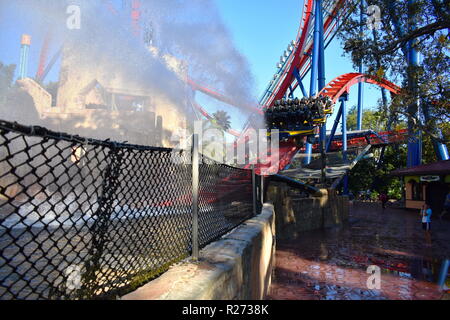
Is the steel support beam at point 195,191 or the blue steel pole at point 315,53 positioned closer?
the steel support beam at point 195,191

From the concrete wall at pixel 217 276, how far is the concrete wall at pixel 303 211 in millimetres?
6455

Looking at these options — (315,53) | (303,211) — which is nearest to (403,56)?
(303,211)

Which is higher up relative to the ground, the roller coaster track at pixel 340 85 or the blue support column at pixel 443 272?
the roller coaster track at pixel 340 85

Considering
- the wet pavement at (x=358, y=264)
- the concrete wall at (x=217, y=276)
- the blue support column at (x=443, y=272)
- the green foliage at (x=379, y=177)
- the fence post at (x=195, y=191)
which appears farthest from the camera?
the green foliage at (x=379, y=177)

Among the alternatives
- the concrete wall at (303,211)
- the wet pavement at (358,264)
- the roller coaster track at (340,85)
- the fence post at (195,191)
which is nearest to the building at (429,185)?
the concrete wall at (303,211)

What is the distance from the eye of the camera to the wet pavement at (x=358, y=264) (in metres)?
4.61

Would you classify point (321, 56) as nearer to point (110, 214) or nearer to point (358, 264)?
point (358, 264)

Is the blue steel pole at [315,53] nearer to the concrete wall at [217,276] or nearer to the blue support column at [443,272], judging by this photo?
the blue support column at [443,272]

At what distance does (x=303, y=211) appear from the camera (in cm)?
1077

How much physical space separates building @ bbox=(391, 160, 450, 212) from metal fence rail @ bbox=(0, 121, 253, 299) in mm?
15817

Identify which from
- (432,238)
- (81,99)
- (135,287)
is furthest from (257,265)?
(81,99)

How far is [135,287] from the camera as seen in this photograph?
5.41 feet
